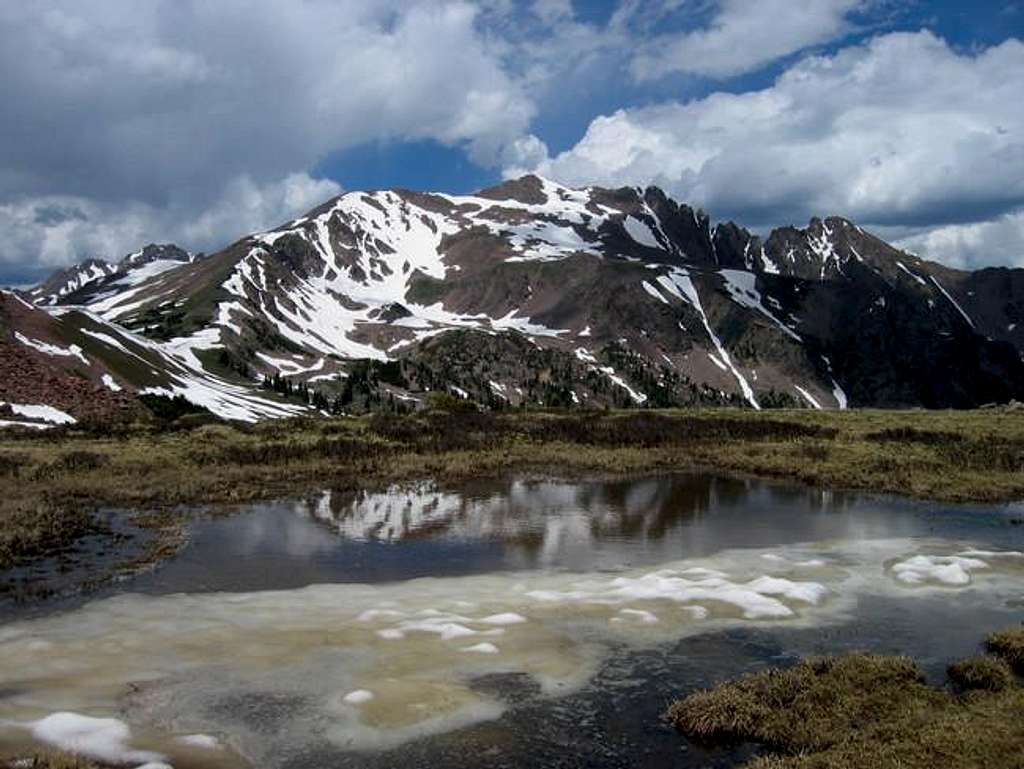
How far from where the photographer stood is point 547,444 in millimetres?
68875

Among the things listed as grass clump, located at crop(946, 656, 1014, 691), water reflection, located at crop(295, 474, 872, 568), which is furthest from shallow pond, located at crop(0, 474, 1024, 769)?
grass clump, located at crop(946, 656, 1014, 691)

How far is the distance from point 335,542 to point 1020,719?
2517cm

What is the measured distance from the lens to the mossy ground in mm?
42125

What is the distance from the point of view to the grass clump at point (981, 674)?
17812 mm

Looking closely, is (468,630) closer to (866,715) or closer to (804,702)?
(804,702)

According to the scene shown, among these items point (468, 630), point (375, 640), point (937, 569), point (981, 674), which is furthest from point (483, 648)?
point (937, 569)

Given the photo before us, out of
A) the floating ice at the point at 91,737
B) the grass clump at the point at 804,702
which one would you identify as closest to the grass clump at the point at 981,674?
the grass clump at the point at 804,702

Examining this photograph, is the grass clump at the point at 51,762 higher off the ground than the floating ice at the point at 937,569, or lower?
lower

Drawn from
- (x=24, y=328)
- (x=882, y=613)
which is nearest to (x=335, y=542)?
(x=882, y=613)

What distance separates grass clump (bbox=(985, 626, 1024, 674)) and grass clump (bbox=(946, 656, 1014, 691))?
0.56m

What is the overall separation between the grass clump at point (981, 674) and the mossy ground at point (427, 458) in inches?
1006

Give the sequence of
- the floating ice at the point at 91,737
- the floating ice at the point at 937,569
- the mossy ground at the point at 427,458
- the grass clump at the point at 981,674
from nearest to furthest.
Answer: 1. the floating ice at the point at 91,737
2. the grass clump at the point at 981,674
3. the floating ice at the point at 937,569
4. the mossy ground at the point at 427,458

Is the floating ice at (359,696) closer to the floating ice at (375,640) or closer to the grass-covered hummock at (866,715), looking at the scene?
the floating ice at (375,640)

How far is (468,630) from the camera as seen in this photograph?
2212 centimetres
